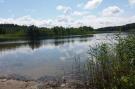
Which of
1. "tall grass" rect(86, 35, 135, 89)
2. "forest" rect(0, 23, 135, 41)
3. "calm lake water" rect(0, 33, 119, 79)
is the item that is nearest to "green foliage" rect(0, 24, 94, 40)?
"forest" rect(0, 23, 135, 41)

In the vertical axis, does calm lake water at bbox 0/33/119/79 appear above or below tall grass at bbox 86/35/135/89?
below

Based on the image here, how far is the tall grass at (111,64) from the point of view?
927cm

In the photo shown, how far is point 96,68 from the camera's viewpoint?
11539mm

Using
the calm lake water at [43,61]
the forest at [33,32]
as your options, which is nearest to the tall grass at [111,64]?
the calm lake water at [43,61]

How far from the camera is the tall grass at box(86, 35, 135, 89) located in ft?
30.4

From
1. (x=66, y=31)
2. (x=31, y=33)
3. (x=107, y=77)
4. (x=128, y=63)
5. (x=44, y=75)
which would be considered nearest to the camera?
(x=128, y=63)

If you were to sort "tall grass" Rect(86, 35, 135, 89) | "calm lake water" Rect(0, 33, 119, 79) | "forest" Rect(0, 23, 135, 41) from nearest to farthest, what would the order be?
"tall grass" Rect(86, 35, 135, 89) < "calm lake water" Rect(0, 33, 119, 79) < "forest" Rect(0, 23, 135, 41)

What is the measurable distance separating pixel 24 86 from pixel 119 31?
5684 mm

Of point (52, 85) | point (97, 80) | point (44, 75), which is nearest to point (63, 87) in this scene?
point (52, 85)

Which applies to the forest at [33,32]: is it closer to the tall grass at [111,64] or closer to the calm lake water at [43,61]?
the calm lake water at [43,61]

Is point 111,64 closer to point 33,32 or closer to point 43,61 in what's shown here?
point 43,61

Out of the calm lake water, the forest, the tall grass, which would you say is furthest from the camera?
the forest

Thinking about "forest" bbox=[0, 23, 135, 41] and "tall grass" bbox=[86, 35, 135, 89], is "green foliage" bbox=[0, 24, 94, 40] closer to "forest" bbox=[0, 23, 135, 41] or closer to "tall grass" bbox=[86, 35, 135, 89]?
"forest" bbox=[0, 23, 135, 41]

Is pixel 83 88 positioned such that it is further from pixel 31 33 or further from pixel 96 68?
pixel 31 33
